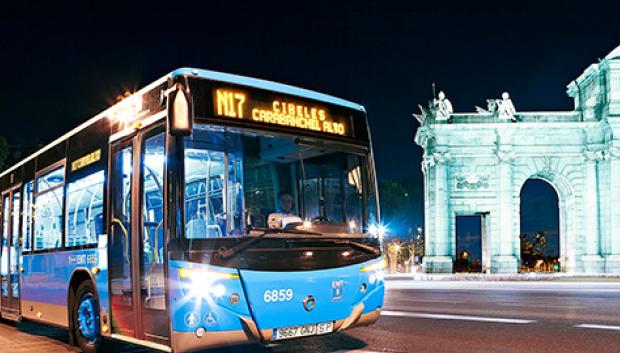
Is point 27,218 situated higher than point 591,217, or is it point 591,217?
point 27,218

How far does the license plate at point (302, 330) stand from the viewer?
712 cm

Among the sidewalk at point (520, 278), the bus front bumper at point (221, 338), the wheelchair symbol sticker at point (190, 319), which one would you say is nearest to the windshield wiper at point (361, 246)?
the bus front bumper at point (221, 338)

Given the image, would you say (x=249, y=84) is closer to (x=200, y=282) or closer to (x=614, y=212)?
(x=200, y=282)

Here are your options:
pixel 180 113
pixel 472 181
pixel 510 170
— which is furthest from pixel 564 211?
pixel 180 113

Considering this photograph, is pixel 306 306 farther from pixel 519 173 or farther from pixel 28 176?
pixel 519 173

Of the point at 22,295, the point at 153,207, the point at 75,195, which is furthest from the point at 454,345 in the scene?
the point at 22,295

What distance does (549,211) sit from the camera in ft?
557

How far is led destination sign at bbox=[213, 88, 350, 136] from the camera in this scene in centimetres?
736

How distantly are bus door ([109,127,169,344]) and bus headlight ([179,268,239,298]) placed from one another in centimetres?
31

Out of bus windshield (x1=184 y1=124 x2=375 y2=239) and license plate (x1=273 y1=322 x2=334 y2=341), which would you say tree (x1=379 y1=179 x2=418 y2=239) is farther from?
license plate (x1=273 y1=322 x2=334 y2=341)

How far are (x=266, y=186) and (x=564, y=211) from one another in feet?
133

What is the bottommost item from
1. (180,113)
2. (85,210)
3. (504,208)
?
(85,210)

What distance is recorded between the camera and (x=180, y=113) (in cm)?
679

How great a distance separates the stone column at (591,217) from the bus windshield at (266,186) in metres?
37.4
